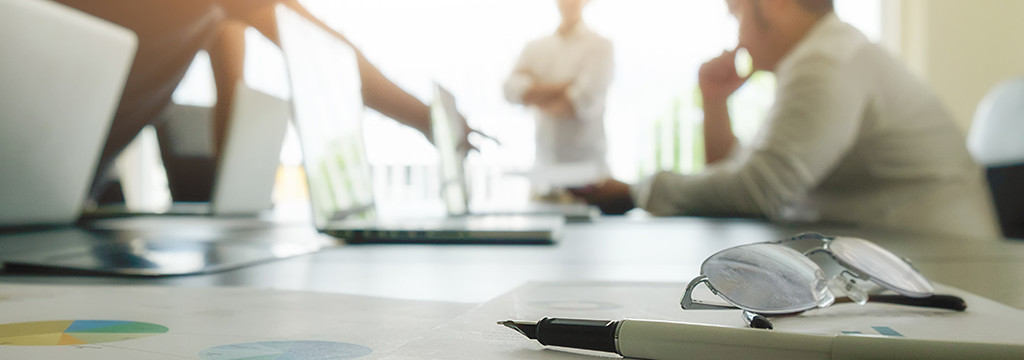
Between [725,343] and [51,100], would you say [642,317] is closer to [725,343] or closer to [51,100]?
[725,343]

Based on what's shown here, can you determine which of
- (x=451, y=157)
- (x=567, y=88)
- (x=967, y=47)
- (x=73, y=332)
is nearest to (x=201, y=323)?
(x=73, y=332)

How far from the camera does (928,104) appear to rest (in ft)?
4.63

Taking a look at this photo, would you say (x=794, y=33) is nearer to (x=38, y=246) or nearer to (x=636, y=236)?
(x=636, y=236)

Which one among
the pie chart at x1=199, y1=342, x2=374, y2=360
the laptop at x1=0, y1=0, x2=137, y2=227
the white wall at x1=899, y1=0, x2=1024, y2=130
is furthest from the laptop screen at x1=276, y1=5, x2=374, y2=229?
the white wall at x1=899, y1=0, x2=1024, y2=130

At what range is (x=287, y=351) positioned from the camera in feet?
0.86

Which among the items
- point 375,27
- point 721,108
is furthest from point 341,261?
point 375,27

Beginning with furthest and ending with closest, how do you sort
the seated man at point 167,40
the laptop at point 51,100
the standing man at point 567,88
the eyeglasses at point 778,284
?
1. the standing man at point 567,88
2. the seated man at point 167,40
3. the laptop at point 51,100
4. the eyeglasses at point 778,284

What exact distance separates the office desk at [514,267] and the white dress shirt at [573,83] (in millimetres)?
2091

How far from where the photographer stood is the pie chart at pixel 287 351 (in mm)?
253

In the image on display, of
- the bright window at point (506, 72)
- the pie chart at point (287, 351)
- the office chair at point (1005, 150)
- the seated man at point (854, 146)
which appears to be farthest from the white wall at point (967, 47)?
the pie chart at point (287, 351)

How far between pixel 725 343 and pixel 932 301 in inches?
7.7

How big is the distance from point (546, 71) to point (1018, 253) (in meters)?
2.62

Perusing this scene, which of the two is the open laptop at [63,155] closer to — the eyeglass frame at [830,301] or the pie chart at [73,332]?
the pie chart at [73,332]

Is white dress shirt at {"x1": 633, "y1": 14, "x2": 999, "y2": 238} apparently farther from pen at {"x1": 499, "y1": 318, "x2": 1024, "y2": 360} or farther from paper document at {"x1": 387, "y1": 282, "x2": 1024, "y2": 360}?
pen at {"x1": 499, "y1": 318, "x2": 1024, "y2": 360}
